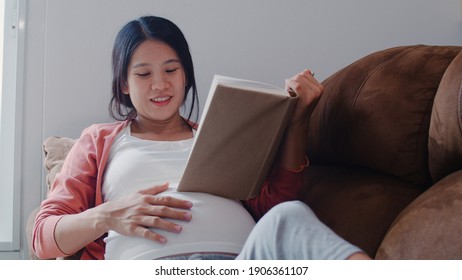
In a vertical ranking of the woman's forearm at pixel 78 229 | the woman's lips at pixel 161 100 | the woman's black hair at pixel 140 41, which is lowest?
the woman's forearm at pixel 78 229

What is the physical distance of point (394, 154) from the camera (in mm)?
903

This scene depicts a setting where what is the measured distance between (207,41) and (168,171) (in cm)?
66

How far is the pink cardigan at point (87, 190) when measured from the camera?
3.20 ft

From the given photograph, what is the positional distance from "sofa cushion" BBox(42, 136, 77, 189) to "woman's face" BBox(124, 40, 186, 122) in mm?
305

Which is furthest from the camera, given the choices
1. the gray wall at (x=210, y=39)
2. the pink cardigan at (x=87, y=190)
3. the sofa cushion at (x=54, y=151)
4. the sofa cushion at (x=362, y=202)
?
the gray wall at (x=210, y=39)

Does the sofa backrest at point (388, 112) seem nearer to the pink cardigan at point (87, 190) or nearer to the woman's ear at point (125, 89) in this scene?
the pink cardigan at point (87, 190)

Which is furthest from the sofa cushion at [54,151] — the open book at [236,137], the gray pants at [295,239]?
the gray pants at [295,239]

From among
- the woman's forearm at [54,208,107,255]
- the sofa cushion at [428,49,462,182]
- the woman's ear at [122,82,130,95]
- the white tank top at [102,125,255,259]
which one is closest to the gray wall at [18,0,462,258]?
the woman's ear at [122,82,130,95]

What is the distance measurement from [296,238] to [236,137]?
31cm

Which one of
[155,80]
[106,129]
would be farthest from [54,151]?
[155,80]

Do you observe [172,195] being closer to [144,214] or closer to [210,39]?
[144,214]

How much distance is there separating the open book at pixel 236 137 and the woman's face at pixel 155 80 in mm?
226

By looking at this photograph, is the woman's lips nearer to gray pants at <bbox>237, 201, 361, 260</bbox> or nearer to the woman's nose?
the woman's nose

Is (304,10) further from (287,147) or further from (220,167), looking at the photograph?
(220,167)
